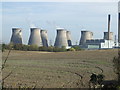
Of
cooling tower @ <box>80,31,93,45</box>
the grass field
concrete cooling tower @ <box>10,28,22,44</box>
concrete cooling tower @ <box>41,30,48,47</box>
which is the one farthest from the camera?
concrete cooling tower @ <box>41,30,48,47</box>

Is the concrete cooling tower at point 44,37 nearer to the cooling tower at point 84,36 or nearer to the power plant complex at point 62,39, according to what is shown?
the power plant complex at point 62,39

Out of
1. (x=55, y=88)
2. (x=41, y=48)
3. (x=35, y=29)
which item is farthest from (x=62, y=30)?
(x=55, y=88)

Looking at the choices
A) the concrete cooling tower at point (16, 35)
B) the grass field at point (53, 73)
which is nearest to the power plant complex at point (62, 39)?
the concrete cooling tower at point (16, 35)

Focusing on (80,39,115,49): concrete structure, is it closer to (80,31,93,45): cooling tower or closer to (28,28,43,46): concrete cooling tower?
(80,31,93,45): cooling tower

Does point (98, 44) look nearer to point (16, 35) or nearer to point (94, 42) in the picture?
point (94, 42)

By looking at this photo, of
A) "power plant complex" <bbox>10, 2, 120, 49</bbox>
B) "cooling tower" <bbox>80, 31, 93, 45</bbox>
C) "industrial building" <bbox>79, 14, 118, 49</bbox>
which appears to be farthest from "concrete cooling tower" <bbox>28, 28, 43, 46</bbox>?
"cooling tower" <bbox>80, 31, 93, 45</bbox>

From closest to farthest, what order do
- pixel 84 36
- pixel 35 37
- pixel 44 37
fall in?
pixel 35 37 → pixel 84 36 → pixel 44 37

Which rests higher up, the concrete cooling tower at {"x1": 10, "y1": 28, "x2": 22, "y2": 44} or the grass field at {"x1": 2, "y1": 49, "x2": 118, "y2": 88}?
the concrete cooling tower at {"x1": 10, "y1": 28, "x2": 22, "y2": 44}

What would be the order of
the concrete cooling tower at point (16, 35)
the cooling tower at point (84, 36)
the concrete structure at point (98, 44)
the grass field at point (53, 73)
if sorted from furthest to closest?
the cooling tower at point (84, 36)
the concrete structure at point (98, 44)
the concrete cooling tower at point (16, 35)
the grass field at point (53, 73)

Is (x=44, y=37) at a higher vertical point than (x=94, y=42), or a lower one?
higher

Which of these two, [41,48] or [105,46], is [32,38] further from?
[105,46]

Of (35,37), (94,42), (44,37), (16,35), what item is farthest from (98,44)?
(16,35)
